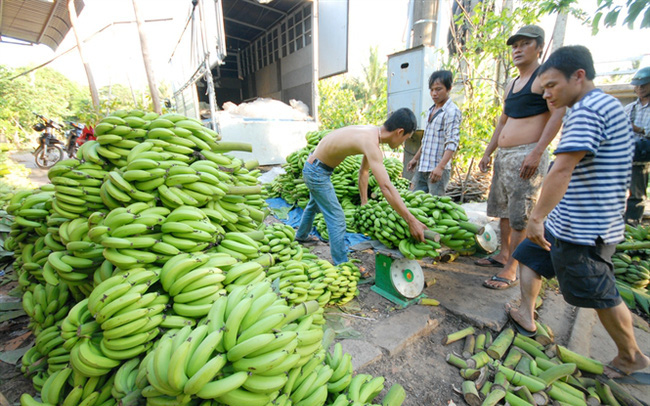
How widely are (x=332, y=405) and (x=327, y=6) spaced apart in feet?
30.7

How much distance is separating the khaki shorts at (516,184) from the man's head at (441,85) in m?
1.07

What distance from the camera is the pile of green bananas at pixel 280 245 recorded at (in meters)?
2.61

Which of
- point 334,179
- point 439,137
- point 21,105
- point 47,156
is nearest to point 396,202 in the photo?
point 439,137

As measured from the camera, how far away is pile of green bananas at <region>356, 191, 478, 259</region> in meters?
2.58

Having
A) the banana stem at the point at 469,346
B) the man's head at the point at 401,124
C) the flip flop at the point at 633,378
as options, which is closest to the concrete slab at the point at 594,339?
the flip flop at the point at 633,378

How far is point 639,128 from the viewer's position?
13.3 ft

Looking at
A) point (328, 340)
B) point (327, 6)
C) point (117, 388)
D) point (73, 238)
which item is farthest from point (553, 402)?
point (327, 6)

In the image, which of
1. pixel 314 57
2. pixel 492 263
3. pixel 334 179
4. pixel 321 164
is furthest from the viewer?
pixel 314 57

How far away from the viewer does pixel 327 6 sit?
8078 mm

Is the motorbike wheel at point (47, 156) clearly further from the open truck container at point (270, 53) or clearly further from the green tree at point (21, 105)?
the open truck container at point (270, 53)

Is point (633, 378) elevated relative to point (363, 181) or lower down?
lower down

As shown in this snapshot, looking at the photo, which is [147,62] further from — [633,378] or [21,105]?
[21,105]

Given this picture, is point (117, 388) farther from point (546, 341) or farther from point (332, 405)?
point (546, 341)

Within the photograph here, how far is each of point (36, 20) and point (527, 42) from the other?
1487 centimetres
